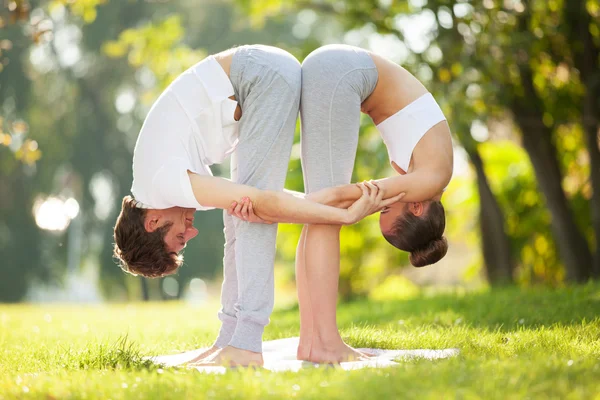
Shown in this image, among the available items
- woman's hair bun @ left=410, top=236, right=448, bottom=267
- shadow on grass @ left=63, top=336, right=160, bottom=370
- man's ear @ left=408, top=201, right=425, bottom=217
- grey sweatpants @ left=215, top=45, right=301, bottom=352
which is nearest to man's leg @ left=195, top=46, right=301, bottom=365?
grey sweatpants @ left=215, top=45, right=301, bottom=352

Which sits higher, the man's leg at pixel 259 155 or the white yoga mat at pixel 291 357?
the man's leg at pixel 259 155

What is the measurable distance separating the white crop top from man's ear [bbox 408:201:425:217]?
0.18 metres

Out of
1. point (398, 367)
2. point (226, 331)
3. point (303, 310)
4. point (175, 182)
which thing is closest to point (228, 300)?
point (226, 331)

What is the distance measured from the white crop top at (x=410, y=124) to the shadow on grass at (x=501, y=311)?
1238 millimetres

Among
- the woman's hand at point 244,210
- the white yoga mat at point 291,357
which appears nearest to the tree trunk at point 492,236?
the white yoga mat at point 291,357

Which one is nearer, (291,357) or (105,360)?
(105,360)

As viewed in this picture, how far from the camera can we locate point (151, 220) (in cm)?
331

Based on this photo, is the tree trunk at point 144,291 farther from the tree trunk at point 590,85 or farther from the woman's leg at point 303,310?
the woman's leg at point 303,310

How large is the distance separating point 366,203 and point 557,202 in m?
5.76

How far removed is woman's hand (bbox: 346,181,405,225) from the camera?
3.21 m

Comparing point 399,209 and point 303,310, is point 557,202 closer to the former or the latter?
point 399,209

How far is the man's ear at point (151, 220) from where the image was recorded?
3.31 m

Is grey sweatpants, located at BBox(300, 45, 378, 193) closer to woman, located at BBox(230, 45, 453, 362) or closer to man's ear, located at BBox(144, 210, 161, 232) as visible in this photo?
woman, located at BBox(230, 45, 453, 362)

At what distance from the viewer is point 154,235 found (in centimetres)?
334
